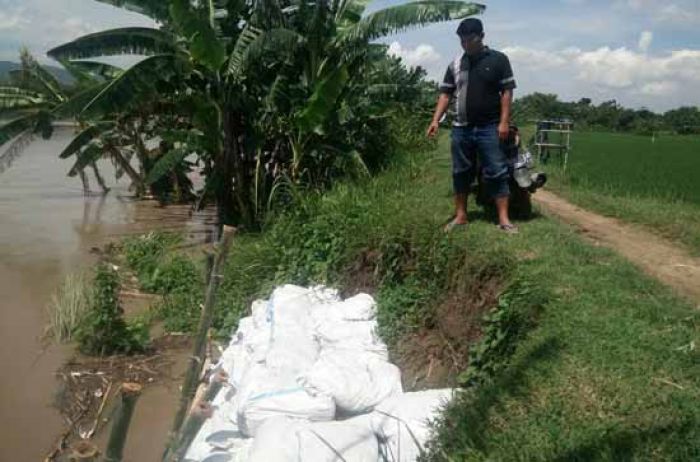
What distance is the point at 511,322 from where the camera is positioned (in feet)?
12.4

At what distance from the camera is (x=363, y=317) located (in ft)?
15.4

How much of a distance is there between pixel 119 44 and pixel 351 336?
6205mm

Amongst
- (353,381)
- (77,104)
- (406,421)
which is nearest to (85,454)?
(406,421)

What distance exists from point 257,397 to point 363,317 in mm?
1205

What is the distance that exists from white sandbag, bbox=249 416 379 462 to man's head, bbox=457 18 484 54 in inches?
116

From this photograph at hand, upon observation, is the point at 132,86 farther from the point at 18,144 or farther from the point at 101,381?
the point at 18,144

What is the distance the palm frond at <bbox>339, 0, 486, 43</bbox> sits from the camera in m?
8.67

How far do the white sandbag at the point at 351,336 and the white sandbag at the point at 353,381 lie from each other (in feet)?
0.58

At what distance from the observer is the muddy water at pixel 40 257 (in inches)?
193

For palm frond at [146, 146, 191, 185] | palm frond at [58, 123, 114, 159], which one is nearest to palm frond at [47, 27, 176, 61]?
palm frond at [146, 146, 191, 185]

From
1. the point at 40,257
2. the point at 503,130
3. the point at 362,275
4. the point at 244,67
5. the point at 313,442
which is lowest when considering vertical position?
the point at 40,257

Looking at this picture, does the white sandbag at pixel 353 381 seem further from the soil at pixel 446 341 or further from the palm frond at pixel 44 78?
the palm frond at pixel 44 78

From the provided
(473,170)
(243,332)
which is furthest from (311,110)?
(243,332)

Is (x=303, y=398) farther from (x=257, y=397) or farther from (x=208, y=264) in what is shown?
(x=208, y=264)
